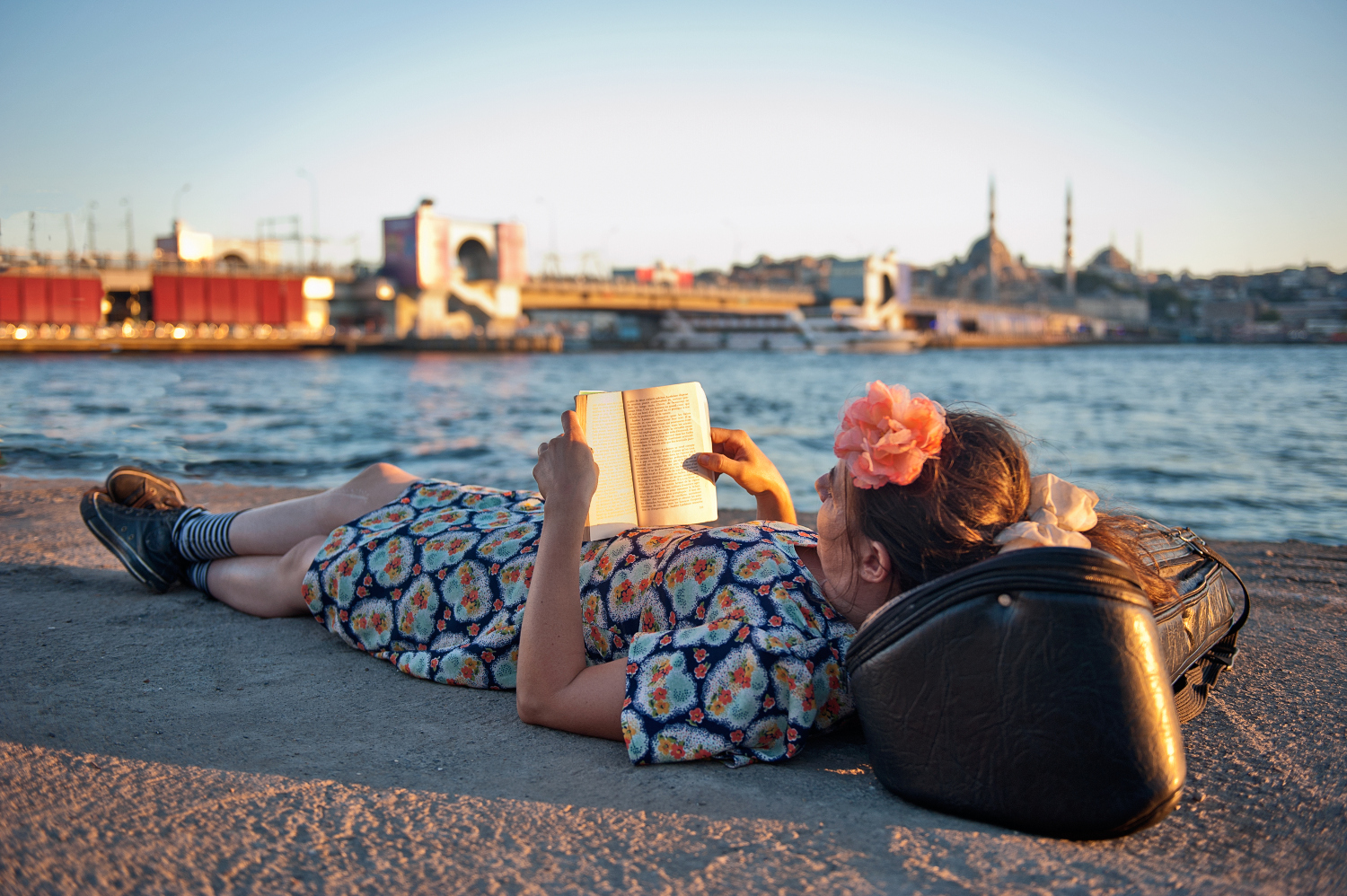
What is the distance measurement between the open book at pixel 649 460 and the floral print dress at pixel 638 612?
0.06 meters

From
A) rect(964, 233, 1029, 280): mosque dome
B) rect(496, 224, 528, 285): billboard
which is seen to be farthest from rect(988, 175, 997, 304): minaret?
rect(496, 224, 528, 285): billboard

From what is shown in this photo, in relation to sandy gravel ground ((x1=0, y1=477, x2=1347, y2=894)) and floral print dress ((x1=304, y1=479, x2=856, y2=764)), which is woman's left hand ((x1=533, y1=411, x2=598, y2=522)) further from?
sandy gravel ground ((x1=0, y1=477, x2=1347, y2=894))

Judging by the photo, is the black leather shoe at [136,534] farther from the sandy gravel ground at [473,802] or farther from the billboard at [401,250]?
the billboard at [401,250]

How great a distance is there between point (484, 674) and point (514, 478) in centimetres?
501

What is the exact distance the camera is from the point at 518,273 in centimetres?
5331

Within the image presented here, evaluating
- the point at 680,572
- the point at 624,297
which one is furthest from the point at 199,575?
the point at 624,297

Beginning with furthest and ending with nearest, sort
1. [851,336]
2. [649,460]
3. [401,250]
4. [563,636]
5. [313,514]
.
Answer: [851,336], [401,250], [313,514], [649,460], [563,636]

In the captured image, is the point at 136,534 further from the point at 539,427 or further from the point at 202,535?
the point at 539,427

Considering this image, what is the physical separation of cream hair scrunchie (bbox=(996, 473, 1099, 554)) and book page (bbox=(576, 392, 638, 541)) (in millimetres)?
786

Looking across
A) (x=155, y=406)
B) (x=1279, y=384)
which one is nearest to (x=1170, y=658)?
(x=155, y=406)

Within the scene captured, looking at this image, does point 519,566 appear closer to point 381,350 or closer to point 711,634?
point 711,634

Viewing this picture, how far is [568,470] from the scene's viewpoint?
5.81 feet

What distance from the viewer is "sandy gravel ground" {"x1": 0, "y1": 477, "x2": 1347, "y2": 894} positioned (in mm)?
1239

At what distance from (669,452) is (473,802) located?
79 centimetres
